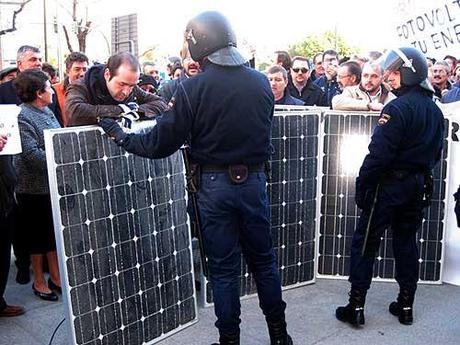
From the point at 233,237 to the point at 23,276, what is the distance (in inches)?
95.0

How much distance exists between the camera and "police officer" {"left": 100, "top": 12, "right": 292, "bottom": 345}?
117 inches

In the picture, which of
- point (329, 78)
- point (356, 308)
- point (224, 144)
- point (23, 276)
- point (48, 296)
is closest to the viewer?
point (224, 144)

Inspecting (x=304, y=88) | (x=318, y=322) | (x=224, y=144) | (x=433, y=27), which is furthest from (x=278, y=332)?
(x=433, y=27)

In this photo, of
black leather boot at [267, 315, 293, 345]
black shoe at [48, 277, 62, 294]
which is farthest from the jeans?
black shoe at [48, 277, 62, 294]

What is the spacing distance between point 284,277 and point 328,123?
1.29 meters

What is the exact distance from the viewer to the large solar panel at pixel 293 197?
4246mm

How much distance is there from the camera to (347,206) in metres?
4.62

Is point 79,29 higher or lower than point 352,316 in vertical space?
higher

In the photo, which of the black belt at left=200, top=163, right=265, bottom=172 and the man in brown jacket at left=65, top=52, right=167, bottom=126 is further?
the man in brown jacket at left=65, top=52, right=167, bottom=126

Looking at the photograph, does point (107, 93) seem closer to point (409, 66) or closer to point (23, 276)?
point (409, 66)

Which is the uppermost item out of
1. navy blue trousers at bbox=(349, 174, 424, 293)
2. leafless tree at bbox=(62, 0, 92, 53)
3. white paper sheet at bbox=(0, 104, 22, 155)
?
leafless tree at bbox=(62, 0, 92, 53)

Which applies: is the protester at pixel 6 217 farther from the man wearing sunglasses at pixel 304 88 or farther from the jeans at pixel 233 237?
the man wearing sunglasses at pixel 304 88

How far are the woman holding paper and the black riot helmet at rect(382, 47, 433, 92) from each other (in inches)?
96.1

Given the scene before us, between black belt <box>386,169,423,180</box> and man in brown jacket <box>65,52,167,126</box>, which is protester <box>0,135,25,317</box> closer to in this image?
man in brown jacket <box>65,52,167,126</box>
